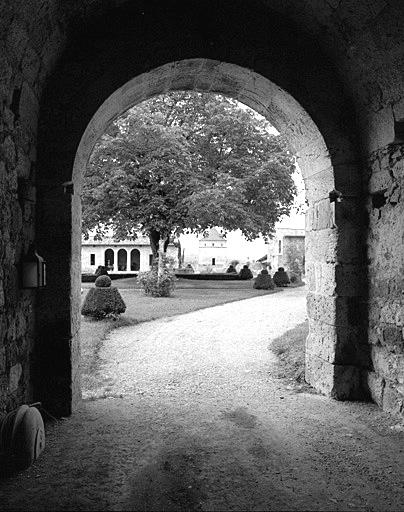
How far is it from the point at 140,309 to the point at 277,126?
814 centimetres

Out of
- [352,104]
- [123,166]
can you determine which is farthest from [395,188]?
[123,166]

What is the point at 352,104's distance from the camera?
4301mm

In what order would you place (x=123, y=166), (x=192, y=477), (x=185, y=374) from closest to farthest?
(x=192, y=477) < (x=185, y=374) < (x=123, y=166)

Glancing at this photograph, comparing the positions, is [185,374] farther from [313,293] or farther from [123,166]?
[123,166]

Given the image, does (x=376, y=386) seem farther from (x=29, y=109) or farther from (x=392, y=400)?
(x=29, y=109)

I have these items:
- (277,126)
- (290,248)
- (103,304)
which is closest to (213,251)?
(290,248)

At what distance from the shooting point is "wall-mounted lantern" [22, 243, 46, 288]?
3332 mm

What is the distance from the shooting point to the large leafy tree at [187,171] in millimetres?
14797

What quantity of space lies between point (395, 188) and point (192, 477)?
2939mm

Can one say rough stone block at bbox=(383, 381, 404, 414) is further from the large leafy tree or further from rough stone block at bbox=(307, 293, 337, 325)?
the large leafy tree

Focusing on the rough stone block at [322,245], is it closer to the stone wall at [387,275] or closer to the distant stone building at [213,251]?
the stone wall at [387,275]

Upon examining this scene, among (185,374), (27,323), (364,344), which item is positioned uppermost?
(27,323)

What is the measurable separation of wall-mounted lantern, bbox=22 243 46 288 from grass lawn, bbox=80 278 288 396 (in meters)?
1.94

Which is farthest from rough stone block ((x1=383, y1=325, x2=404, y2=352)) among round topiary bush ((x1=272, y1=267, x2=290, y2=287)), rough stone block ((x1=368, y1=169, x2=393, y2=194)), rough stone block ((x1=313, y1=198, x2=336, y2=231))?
round topiary bush ((x1=272, y1=267, x2=290, y2=287))
